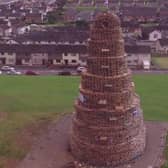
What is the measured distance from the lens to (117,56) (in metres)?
22.3

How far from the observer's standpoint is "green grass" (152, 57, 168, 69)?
56.7 m

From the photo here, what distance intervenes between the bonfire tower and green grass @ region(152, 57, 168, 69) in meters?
34.2

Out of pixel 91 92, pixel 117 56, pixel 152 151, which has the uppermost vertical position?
pixel 117 56

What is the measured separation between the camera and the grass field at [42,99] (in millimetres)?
28219

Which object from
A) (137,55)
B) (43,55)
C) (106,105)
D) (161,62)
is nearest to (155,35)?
(161,62)

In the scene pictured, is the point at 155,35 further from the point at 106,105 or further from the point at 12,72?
the point at 106,105

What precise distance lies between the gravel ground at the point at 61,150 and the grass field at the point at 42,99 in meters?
1.23

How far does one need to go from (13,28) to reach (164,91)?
46014 mm

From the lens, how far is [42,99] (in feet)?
123

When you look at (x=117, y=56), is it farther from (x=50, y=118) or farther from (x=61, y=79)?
(x=61, y=79)

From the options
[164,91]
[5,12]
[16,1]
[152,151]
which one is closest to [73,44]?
[164,91]

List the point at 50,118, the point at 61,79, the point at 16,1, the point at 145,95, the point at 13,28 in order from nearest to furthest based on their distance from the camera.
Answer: the point at 50,118 → the point at 145,95 → the point at 61,79 → the point at 13,28 → the point at 16,1

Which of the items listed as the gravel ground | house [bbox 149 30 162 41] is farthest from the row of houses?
the gravel ground

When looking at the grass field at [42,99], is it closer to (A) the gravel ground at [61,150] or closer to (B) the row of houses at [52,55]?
(A) the gravel ground at [61,150]
